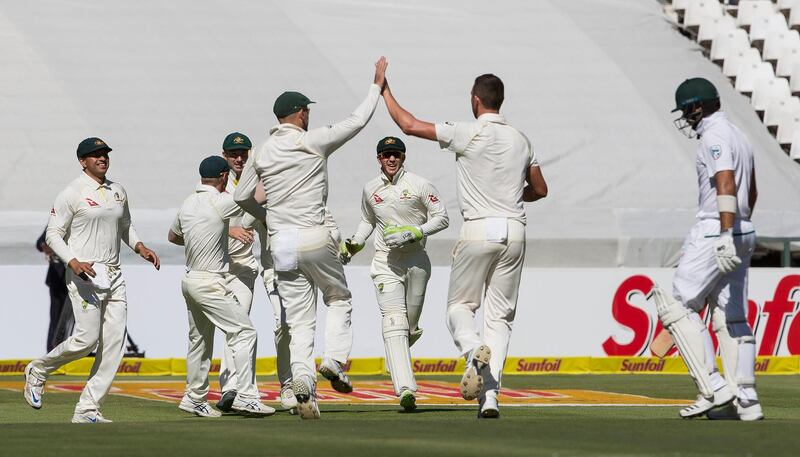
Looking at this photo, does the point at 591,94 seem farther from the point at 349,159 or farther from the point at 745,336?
the point at 745,336

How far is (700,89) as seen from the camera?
949cm

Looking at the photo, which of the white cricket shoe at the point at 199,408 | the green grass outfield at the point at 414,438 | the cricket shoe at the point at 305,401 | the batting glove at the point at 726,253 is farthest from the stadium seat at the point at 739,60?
the cricket shoe at the point at 305,401

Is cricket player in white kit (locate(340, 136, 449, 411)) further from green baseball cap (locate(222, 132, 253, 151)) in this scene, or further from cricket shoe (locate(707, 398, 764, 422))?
cricket shoe (locate(707, 398, 764, 422))

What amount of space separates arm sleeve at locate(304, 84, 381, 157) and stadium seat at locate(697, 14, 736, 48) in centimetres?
1854

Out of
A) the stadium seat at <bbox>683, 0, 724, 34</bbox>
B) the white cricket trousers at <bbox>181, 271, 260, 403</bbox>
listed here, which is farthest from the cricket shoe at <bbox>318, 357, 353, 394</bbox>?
the stadium seat at <bbox>683, 0, 724, 34</bbox>

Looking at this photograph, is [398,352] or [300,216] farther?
[398,352]

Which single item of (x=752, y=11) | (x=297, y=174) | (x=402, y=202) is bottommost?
(x=402, y=202)

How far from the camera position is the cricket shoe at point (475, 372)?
30.3ft

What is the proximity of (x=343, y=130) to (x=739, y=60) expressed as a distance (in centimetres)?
1817

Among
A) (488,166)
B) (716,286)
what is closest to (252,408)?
(488,166)

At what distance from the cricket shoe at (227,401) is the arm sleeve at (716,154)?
13.3 feet

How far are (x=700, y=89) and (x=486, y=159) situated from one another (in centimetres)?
140

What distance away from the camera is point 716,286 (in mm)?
9359

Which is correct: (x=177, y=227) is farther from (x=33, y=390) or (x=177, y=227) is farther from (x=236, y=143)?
(x=33, y=390)
